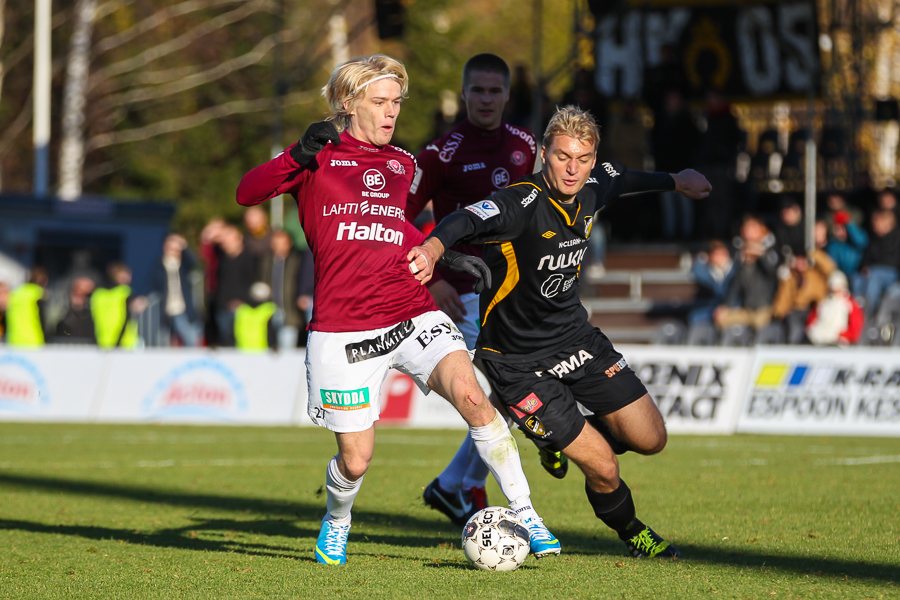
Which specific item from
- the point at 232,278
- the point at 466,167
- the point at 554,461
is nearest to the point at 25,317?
the point at 232,278

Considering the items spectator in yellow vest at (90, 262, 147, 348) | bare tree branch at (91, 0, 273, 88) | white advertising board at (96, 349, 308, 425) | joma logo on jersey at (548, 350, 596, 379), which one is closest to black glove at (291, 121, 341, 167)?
joma logo on jersey at (548, 350, 596, 379)

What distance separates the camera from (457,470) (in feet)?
23.0

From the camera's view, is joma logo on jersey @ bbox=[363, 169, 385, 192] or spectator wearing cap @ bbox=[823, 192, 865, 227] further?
spectator wearing cap @ bbox=[823, 192, 865, 227]

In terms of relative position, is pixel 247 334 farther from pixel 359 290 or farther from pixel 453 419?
pixel 359 290

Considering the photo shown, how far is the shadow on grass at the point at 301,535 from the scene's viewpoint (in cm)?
554

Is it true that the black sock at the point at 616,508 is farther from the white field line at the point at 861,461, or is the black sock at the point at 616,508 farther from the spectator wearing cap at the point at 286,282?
the spectator wearing cap at the point at 286,282

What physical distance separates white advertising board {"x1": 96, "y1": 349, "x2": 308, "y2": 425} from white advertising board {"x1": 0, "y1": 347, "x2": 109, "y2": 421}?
373 mm

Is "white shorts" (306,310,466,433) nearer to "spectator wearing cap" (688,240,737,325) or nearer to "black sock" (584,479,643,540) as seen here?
"black sock" (584,479,643,540)

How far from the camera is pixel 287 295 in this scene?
667 inches

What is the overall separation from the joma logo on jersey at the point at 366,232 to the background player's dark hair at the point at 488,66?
155 cm

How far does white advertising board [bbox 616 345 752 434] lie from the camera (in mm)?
13680

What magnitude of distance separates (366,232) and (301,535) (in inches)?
85.9

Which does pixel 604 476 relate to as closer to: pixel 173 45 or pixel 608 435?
pixel 608 435

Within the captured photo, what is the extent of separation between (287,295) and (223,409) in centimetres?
232
